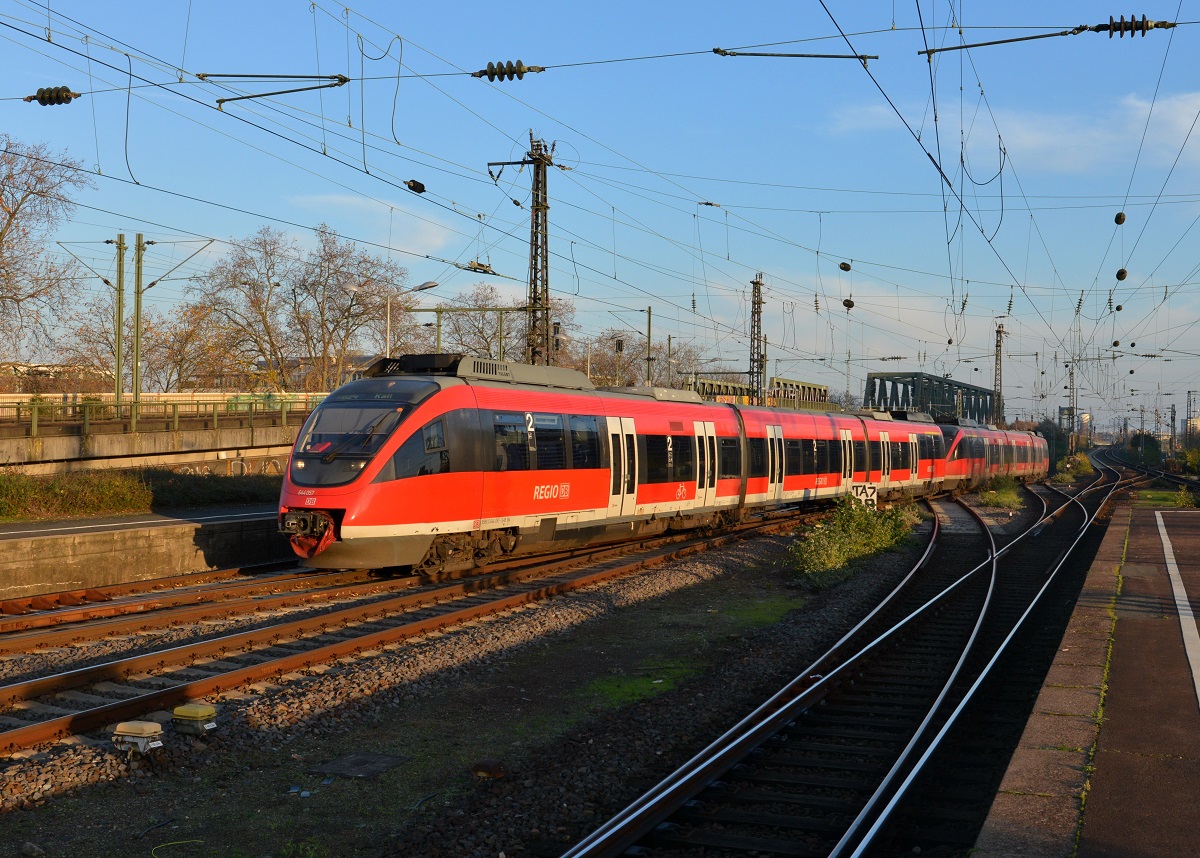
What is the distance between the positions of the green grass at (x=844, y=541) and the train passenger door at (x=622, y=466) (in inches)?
Answer: 127

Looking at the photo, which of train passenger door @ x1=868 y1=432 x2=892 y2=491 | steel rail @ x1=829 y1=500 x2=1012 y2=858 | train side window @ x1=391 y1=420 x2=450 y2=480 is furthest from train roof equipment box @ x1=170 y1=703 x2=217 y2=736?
train passenger door @ x1=868 y1=432 x2=892 y2=491

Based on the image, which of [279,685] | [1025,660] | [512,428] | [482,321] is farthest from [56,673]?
[482,321]

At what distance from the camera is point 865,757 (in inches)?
323

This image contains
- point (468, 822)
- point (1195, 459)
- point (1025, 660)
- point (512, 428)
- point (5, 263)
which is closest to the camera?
point (468, 822)

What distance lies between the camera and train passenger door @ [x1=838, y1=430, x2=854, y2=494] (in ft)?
109

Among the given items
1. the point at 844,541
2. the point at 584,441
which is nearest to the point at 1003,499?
the point at 844,541

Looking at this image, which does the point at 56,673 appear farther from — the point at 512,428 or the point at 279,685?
the point at 512,428

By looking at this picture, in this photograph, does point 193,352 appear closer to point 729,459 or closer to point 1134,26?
point 729,459

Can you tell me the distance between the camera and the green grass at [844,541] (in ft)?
59.9

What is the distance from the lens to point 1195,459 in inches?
2616

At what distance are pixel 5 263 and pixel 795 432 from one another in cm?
2663

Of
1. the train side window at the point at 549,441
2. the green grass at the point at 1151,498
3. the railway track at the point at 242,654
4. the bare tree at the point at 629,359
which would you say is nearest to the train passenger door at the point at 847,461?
the green grass at the point at 1151,498

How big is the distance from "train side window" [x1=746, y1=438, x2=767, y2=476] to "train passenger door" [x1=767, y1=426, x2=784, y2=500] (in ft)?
0.94

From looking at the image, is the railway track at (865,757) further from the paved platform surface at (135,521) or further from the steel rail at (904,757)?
the paved platform surface at (135,521)
